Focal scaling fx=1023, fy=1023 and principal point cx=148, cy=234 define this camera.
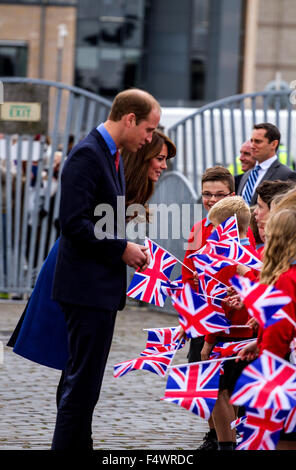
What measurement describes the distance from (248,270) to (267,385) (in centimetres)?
113

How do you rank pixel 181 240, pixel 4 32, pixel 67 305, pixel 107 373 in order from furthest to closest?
pixel 4 32 → pixel 181 240 → pixel 107 373 → pixel 67 305

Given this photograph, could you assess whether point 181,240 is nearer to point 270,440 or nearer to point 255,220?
point 255,220

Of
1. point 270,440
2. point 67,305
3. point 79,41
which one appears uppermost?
point 79,41

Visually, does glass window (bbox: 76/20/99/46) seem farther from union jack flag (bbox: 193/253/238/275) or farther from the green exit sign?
union jack flag (bbox: 193/253/238/275)

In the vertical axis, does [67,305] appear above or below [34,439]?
above

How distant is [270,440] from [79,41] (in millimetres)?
37349

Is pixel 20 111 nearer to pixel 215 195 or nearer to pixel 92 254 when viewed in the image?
pixel 215 195

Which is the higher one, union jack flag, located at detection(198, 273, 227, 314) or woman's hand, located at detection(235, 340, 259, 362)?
union jack flag, located at detection(198, 273, 227, 314)

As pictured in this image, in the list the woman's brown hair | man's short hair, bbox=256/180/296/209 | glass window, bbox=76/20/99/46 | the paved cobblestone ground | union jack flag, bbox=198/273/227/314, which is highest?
glass window, bbox=76/20/99/46

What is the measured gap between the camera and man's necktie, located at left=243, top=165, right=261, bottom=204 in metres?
8.19

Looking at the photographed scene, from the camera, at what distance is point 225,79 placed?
4159 cm

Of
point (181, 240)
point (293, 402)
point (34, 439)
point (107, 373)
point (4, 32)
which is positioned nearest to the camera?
point (293, 402)

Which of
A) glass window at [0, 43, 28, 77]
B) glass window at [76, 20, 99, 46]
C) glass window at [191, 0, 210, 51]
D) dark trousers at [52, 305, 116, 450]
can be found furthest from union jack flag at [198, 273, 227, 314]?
glass window at [191, 0, 210, 51]

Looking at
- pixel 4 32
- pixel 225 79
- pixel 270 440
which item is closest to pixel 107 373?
pixel 270 440
